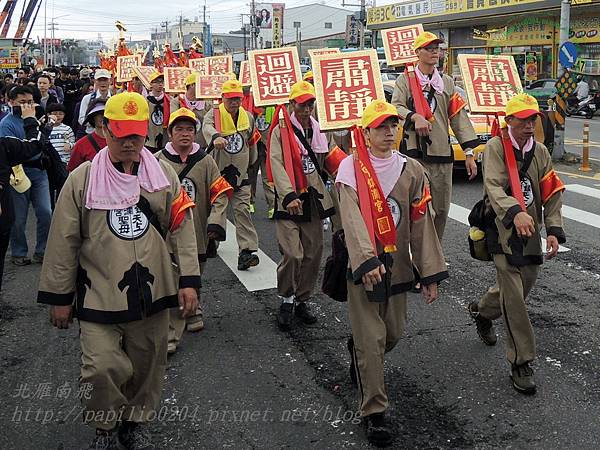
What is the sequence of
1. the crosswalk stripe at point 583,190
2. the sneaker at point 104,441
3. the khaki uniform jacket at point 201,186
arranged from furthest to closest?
the crosswalk stripe at point 583,190 < the khaki uniform jacket at point 201,186 < the sneaker at point 104,441

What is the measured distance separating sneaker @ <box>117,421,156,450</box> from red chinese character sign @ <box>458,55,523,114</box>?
338 cm

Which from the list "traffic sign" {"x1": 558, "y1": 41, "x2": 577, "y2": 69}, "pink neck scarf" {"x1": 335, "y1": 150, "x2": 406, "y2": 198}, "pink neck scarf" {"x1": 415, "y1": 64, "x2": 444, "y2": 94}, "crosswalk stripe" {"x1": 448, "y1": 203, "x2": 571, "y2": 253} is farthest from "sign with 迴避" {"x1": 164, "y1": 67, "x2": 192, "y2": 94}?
"traffic sign" {"x1": 558, "y1": 41, "x2": 577, "y2": 69}

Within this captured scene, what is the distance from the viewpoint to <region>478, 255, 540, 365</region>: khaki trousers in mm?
4246

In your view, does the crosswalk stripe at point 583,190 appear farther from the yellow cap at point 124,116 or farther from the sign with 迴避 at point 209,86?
the yellow cap at point 124,116

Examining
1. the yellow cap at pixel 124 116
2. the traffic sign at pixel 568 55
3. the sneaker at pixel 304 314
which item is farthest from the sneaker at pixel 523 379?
the traffic sign at pixel 568 55

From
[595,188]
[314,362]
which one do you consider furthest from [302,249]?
[595,188]

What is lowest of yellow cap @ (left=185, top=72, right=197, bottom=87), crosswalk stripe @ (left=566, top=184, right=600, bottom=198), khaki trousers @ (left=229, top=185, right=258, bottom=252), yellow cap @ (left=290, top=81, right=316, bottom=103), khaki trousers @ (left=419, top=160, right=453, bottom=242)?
crosswalk stripe @ (left=566, top=184, right=600, bottom=198)

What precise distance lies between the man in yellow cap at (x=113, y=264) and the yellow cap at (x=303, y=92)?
213cm

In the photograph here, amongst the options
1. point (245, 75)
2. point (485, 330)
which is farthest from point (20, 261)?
point (485, 330)

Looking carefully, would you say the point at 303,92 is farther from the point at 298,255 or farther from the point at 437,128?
the point at 437,128

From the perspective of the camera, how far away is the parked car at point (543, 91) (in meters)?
23.9

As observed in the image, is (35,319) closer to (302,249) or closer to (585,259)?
(302,249)

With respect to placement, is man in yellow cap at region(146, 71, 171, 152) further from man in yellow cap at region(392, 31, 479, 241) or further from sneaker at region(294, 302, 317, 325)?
sneaker at region(294, 302, 317, 325)

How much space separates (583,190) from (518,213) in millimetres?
7340
